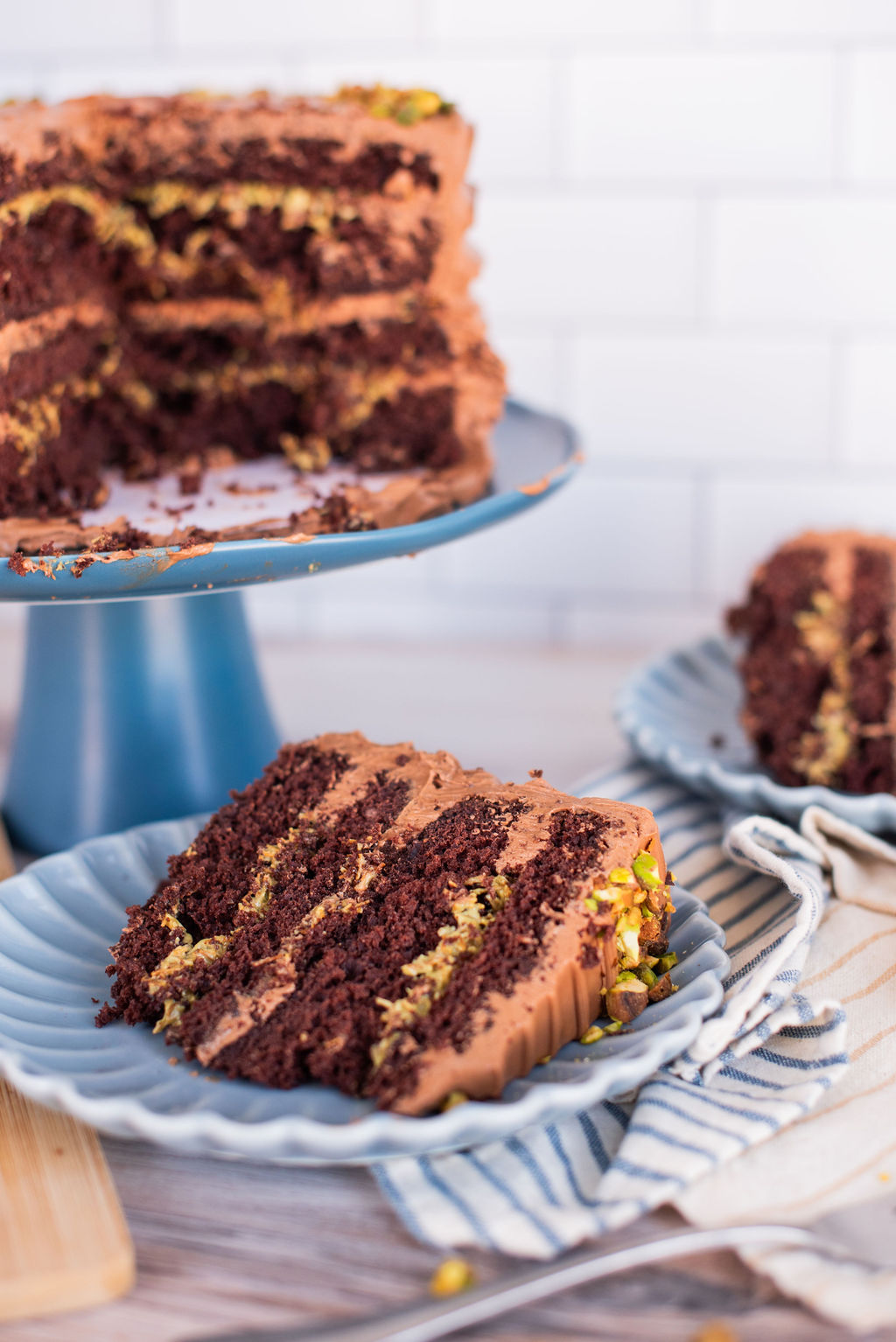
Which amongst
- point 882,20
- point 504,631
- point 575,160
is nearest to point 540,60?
point 575,160

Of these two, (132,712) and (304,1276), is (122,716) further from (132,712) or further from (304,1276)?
(304,1276)

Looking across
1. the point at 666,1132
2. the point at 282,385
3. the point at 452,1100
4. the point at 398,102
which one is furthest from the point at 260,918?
the point at 398,102

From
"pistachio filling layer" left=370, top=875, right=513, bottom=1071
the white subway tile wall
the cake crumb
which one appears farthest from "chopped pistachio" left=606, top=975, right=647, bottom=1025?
the white subway tile wall

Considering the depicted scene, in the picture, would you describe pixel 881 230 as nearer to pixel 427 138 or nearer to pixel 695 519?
pixel 695 519

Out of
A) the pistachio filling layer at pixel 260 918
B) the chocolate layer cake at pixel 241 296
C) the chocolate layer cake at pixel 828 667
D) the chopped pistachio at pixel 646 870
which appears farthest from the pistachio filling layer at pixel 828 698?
the pistachio filling layer at pixel 260 918

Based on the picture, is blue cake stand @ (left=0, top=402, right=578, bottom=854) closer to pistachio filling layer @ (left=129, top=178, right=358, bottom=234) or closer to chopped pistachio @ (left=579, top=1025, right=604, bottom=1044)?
pistachio filling layer @ (left=129, top=178, right=358, bottom=234)

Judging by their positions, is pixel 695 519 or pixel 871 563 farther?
pixel 695 519

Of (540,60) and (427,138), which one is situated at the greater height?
(540,60)

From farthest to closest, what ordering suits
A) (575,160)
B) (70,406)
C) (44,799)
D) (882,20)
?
1. (575,160)
2. (882,20)
3. (70,406)
4. (44,799)
